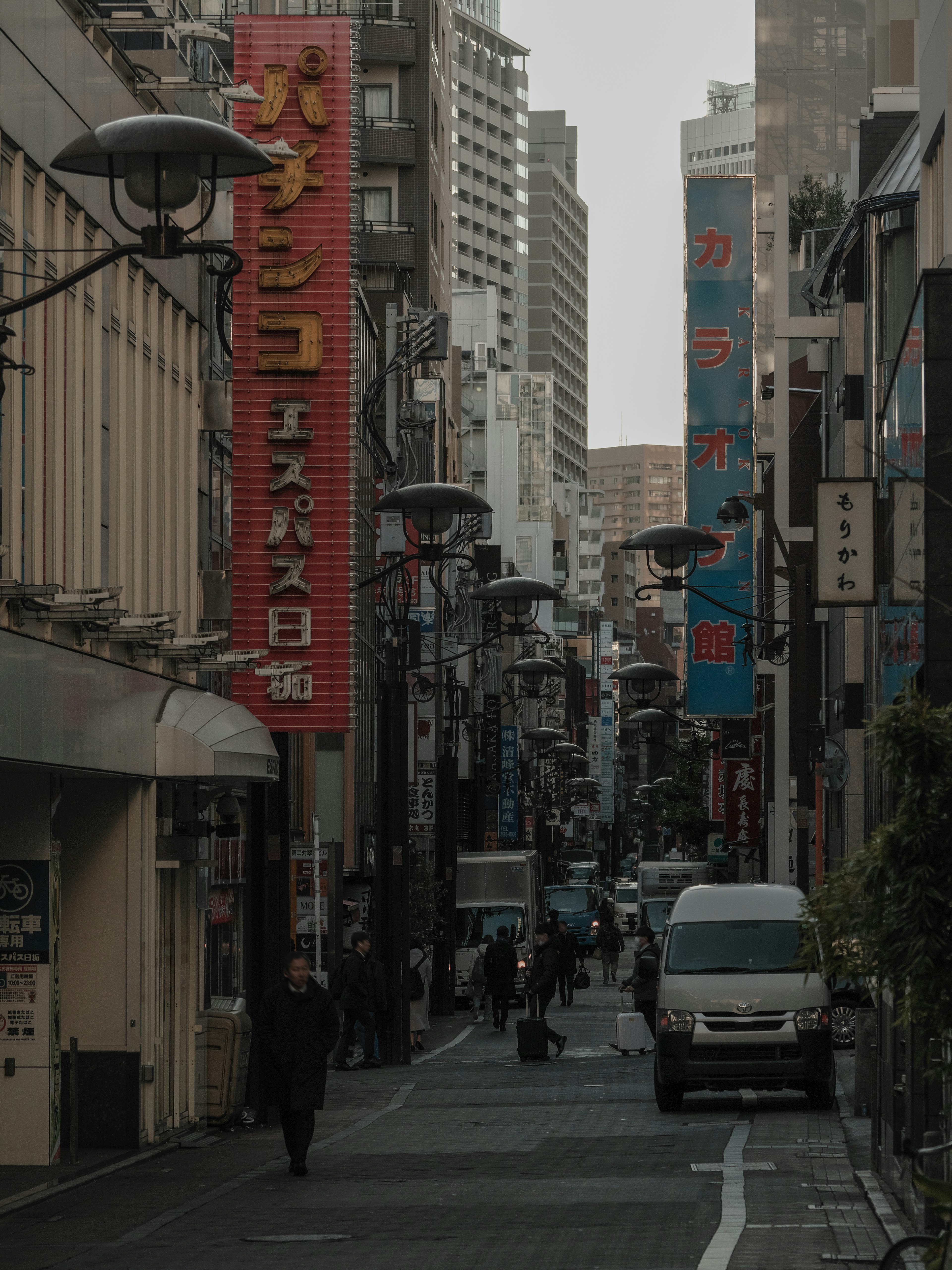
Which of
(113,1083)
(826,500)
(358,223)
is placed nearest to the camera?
(113,1083)


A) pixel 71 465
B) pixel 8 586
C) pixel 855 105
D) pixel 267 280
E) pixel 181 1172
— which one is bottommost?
pixel 181 1172

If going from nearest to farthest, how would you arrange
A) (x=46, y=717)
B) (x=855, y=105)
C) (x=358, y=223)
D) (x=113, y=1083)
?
1. (x=46, y=717)
2. (x=113, y=1083)
3. (x=358, y=223)
4. (x=855, y=105)

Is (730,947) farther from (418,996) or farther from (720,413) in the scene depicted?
(720,413)

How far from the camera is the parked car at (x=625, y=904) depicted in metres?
76.9

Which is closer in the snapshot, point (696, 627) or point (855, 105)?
point (696, 627)

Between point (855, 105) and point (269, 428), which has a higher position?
point (855, 105)

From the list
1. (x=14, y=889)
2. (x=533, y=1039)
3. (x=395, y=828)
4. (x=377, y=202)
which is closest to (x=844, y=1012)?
(x=533, y=1039)

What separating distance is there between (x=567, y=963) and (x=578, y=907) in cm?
3012

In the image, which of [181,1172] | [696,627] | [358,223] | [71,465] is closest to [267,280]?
[358,223]

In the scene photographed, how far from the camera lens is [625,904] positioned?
83.2 meters

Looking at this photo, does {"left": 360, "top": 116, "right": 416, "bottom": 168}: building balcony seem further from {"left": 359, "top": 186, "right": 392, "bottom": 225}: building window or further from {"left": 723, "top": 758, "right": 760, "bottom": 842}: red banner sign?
{"left": 723, "top": 758, "right": 760, "bottom": 842}: red banner sign

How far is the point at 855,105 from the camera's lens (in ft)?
239

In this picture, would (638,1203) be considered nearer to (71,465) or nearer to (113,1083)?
(113,1083)

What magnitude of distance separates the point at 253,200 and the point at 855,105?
52.9 metres
